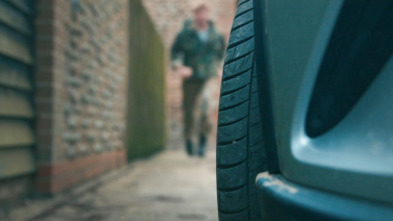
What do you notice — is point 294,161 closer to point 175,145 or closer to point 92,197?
point 92,197

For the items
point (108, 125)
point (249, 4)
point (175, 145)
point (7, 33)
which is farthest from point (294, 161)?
point (175, 145)

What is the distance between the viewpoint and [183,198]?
322 cm

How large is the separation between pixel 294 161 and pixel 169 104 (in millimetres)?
10042

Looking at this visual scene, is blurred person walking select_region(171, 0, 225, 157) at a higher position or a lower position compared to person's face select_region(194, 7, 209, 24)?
lower

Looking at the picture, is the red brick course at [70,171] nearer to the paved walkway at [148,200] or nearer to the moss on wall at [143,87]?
the paved walkway at [148,200]

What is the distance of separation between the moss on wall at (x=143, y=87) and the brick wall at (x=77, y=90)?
58 cm

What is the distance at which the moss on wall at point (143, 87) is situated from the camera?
5.95 m

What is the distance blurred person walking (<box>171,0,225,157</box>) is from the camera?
6.70 metres

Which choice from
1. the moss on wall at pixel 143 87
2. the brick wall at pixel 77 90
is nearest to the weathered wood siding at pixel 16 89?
the brick wall at pixel 77 90

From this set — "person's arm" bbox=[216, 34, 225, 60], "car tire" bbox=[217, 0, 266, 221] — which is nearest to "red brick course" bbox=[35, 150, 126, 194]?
"car tire" bbox=[217, 0, 266, 221]

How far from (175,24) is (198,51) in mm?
4569

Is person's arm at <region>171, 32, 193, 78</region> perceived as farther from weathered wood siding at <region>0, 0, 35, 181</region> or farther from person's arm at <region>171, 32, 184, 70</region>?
weathered wood siding at <region>0, 0, 35, 181</region>

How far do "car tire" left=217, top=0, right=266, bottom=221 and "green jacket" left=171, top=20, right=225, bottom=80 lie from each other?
17.8 feet

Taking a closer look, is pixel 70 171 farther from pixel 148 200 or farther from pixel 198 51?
pixel 198 51
